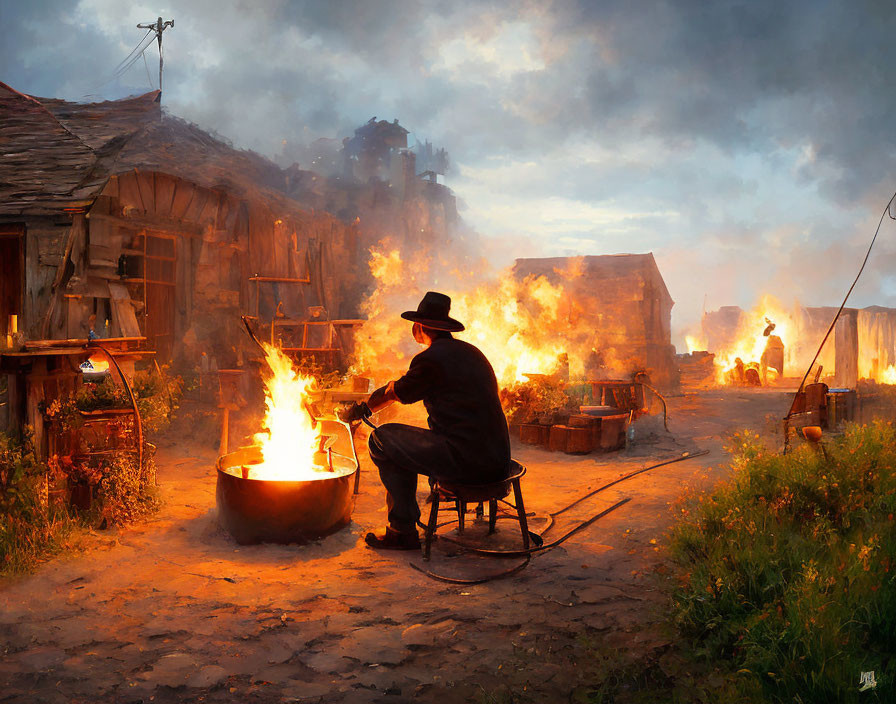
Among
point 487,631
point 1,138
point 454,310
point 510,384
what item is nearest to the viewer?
point 487,631

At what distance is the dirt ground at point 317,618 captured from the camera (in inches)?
133

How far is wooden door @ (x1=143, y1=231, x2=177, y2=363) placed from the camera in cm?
1330

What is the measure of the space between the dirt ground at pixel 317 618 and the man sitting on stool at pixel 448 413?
2.82 feet

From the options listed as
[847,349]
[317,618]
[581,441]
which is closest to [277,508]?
[317,618]

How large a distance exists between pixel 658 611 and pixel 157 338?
12419mm

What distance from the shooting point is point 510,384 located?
1288 centimetres

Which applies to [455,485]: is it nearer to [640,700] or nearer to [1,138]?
[640,700]

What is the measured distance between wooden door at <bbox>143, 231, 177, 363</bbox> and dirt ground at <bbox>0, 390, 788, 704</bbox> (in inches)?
307

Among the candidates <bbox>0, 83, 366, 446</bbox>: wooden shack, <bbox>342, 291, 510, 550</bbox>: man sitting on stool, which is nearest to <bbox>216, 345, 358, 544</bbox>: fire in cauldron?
<bbox>342, 291, 510, 550</bbox>: man sitting on stool

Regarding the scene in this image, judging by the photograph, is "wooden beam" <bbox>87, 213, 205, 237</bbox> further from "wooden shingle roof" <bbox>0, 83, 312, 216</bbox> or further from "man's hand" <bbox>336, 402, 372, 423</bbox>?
"man's hand" <bbox>336, 402, 372, 423</bbox>

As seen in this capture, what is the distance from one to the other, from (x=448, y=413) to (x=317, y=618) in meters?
1.86

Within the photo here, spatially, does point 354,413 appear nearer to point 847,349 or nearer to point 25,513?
point 25,513

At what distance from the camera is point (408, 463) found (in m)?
5.32

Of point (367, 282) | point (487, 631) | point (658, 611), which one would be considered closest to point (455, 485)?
point (487, 631)
